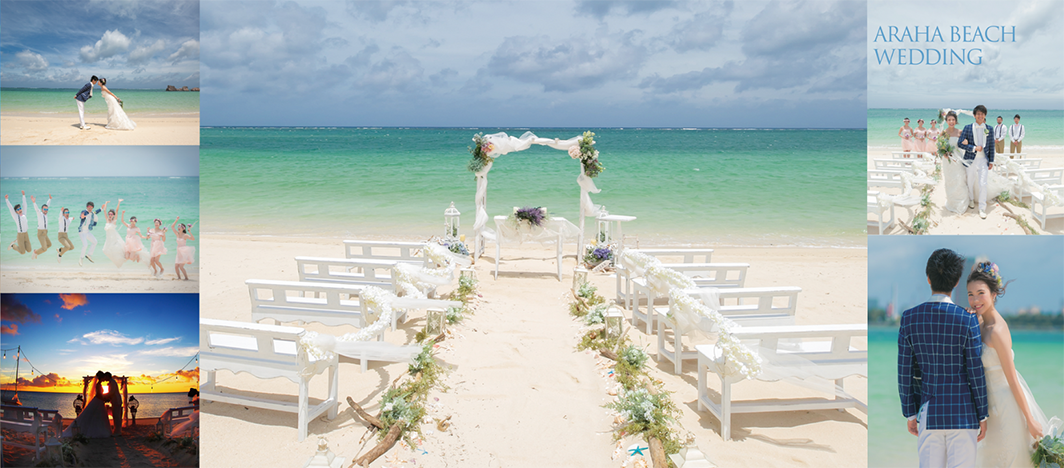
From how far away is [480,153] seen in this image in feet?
32.7

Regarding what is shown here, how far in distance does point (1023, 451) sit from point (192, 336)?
4.99 metres

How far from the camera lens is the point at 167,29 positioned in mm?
4590

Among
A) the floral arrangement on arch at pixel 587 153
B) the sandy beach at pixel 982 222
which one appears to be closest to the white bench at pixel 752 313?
the floral arrangement on arch at pixel 587 153

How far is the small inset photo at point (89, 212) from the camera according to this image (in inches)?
172

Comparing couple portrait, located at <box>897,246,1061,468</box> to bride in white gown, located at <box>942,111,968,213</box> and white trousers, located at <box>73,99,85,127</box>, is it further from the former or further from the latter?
bride in white gown, located at <box>942,111,968,213</box>

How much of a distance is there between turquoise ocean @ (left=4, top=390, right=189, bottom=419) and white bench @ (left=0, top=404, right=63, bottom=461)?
4cm

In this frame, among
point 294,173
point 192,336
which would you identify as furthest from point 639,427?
point 294,173

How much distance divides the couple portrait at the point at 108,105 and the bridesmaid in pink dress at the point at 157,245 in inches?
32.4

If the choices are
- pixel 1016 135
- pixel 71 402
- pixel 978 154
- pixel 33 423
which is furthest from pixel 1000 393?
pixel 1016 135

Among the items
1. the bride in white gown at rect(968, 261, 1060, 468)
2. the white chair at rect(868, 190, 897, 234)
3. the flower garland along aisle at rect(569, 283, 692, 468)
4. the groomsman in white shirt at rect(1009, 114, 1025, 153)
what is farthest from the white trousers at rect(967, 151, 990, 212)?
the bride in white gown at rect(968, 261, 1060, 468)

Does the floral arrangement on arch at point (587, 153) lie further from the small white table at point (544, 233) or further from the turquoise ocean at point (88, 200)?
the turquoise ocean at point (88, 200)

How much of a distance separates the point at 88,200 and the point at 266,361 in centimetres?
195

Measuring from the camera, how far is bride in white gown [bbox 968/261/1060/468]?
8.72ft

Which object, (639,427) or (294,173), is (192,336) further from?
(294,173)
